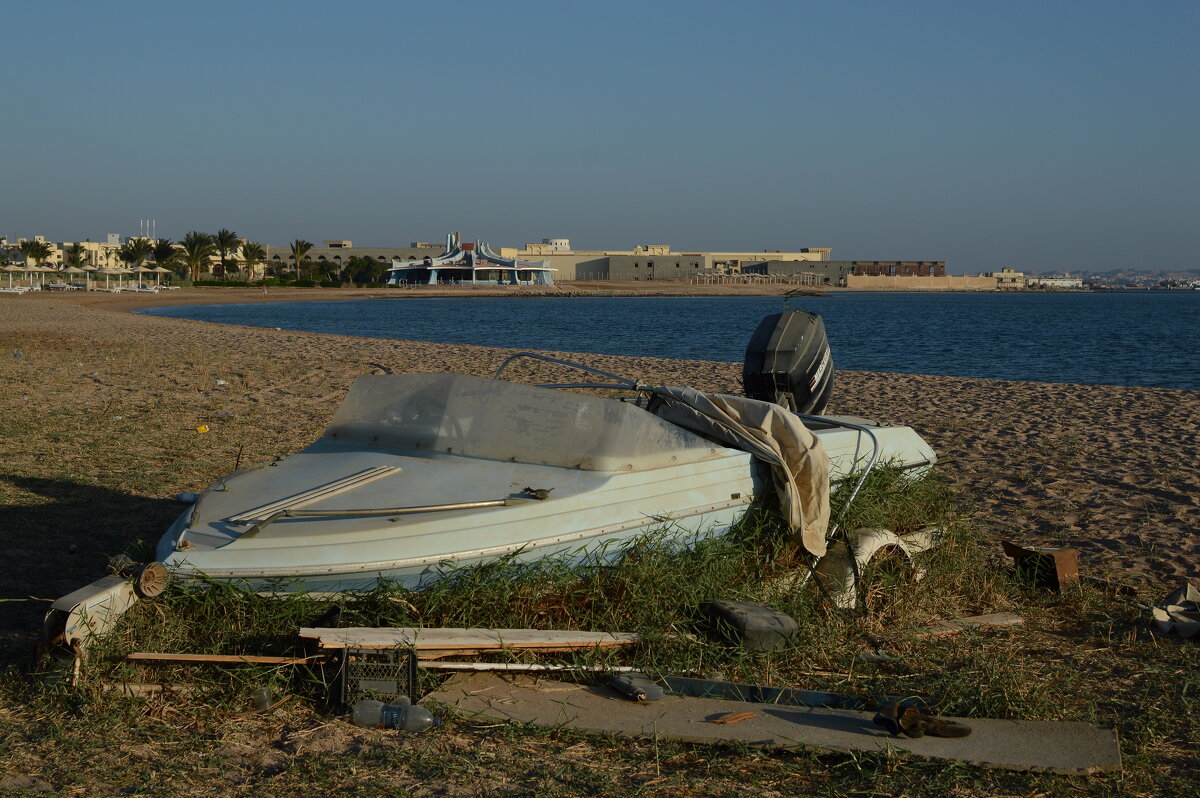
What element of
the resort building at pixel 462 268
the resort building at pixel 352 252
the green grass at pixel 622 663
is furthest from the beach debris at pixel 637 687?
the resort building at pixel 352 252

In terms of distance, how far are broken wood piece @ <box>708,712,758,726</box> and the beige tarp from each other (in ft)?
4.09

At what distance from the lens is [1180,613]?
516 centimetres

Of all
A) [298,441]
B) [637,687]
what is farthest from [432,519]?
[298,441]

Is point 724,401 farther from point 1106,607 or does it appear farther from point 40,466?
point 40,466

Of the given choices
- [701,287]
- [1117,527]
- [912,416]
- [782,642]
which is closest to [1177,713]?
[782,642]

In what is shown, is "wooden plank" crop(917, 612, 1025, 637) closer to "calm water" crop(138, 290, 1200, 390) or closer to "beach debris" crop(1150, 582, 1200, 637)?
"beach debris" crop(1150, 582, 1200, 637)

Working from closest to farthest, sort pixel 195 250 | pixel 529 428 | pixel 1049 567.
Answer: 1. pixel 529 428
2. pixel 1049 567
3. pixel 195 250

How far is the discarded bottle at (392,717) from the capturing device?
3.67 meters

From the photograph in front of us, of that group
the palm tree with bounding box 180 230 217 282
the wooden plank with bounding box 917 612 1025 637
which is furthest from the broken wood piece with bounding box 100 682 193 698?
the palm tree with bounding box 180 230 217 282

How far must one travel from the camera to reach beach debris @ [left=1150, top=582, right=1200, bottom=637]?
5.03m

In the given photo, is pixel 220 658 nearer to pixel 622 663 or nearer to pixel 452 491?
pixel 452 491

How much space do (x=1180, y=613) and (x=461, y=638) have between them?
3.68 metres

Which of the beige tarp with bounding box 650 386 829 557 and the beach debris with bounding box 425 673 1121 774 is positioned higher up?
the beige tarp with bounding box 650 386 829 557

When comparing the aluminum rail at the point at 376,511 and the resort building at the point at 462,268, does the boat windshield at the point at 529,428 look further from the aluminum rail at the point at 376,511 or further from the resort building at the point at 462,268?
the resort building at the point at 462,268
